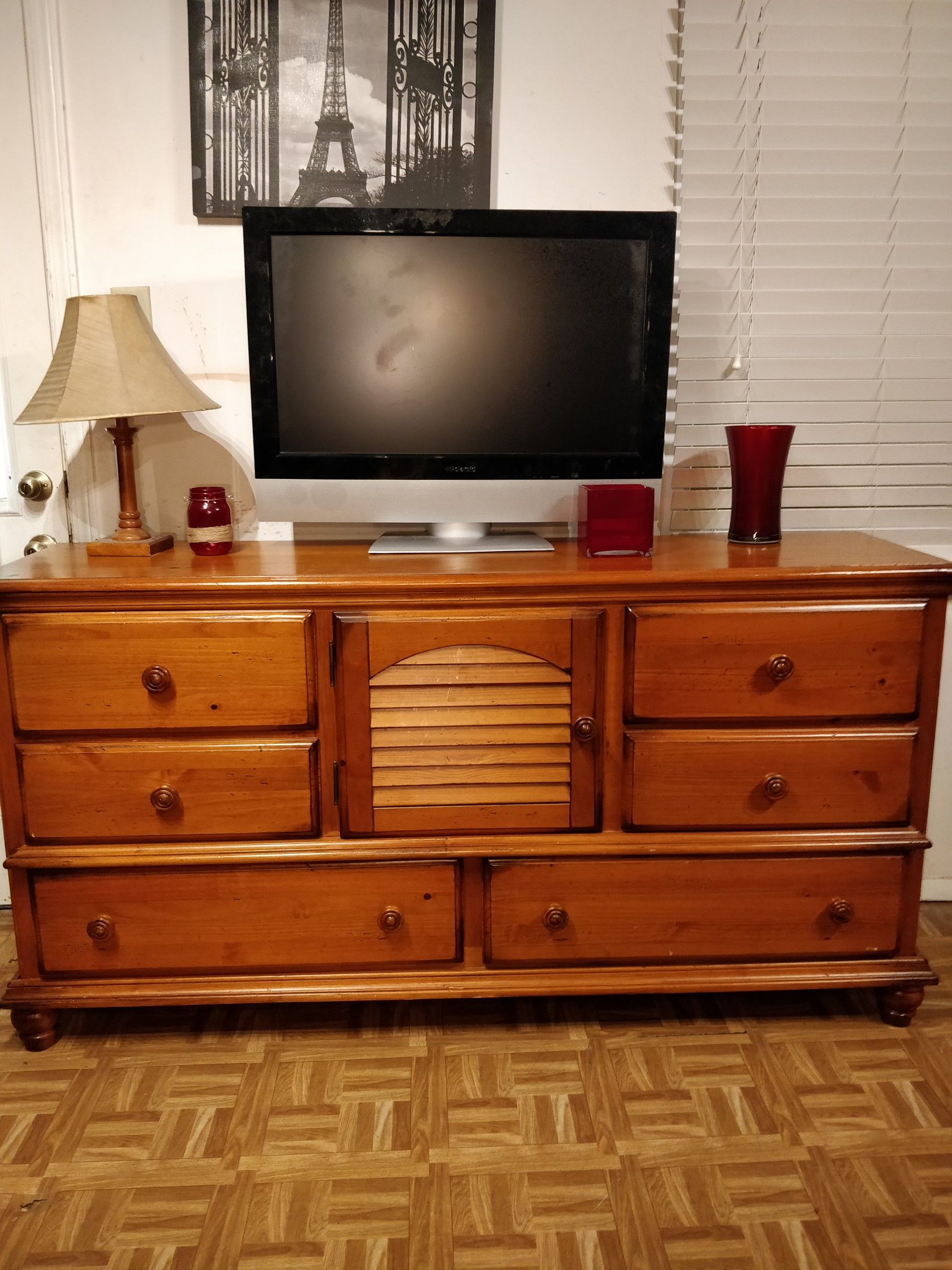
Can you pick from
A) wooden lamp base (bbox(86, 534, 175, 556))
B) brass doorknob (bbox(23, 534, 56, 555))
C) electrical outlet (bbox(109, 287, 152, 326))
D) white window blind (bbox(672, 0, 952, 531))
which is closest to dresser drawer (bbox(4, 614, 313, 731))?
wooden lamp base (bbox(86, 534, 175, 556))

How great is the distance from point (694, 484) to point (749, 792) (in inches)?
28.9

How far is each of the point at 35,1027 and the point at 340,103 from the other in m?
1.92

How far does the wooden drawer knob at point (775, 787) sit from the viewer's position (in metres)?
1.73

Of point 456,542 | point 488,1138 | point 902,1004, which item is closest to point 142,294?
point 456,542

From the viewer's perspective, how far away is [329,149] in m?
1.93

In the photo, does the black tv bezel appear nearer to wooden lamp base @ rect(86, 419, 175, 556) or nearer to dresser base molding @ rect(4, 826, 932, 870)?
wooden lamp base @ rect(86, 419, 175, 556)

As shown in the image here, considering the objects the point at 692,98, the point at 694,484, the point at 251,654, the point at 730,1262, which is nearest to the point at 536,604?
the point at 251,654

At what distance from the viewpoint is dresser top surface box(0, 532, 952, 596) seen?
1628 millimetres

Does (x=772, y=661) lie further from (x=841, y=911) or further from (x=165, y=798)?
(x=165, y=798)

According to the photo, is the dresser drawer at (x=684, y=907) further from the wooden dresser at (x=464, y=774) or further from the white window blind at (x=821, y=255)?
the white window blind at (x=821, y=255)

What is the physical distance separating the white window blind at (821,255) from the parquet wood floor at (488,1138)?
1.11m

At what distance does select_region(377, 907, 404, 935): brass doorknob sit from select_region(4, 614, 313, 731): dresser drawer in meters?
0.39

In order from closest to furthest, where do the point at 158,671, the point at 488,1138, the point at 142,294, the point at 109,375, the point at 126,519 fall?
the point at 488,1138, the point at 158,671, the point at 109,375, the point at 126,519, the point at 142,294

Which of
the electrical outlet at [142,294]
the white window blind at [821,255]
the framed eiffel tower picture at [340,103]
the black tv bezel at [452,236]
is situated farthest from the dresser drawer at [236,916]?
the framed eiffel tower picture at [340,103]
